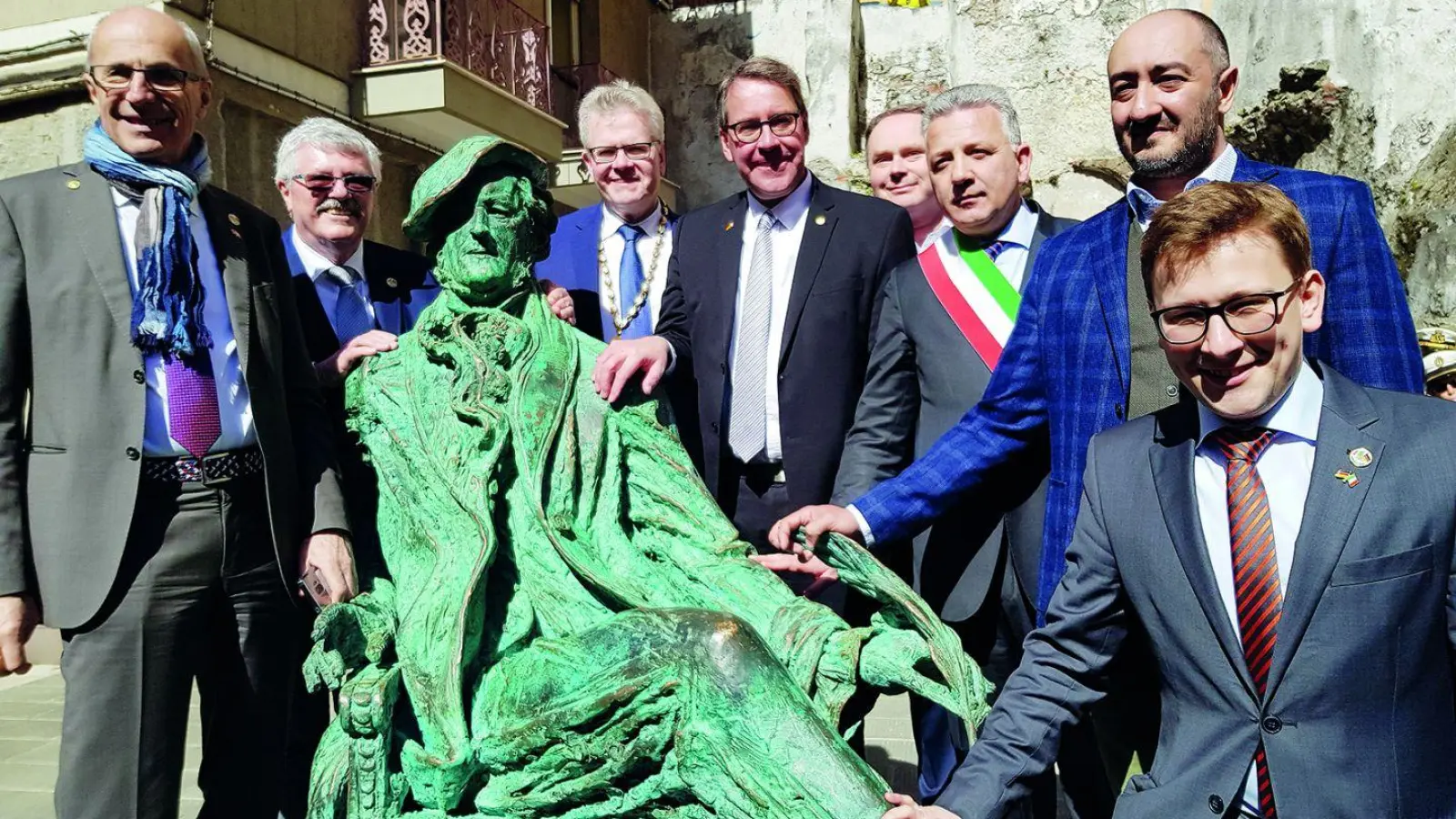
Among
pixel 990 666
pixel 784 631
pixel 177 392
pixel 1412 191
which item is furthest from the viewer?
pixel 1412 191

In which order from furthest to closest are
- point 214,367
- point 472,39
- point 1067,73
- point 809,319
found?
1. point 1067,73
2. point 472,39
3. point 809,319
4. point 214,367

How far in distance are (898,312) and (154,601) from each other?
1.92 meters

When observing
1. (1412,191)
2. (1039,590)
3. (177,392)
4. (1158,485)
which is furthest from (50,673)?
(1412,191)

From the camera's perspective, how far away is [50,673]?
20.0ft

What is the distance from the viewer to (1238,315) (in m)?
1.71

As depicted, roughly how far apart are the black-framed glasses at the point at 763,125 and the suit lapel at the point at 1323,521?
1975 millimetres

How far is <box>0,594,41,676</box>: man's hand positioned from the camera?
2.55 meters

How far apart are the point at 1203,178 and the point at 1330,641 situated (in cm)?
111

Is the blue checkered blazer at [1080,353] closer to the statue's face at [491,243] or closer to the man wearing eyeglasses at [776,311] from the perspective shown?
the man wearing eyeglasses at [776,311]

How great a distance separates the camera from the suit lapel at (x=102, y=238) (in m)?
2.65

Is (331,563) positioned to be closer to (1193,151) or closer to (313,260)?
(313,260)

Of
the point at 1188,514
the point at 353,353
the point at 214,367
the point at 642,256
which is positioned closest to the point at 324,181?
the point at 353,353

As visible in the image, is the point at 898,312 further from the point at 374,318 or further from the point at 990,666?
the point at 374,318

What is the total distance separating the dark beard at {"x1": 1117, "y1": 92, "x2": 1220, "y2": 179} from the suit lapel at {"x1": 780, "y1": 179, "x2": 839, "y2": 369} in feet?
3.56
